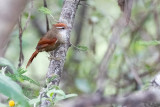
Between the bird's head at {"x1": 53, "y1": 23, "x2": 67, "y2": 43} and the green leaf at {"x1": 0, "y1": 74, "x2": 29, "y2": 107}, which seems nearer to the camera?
the green leaf at {"x1": 0, "y1": 74, "x2": 29, "y2": 107}

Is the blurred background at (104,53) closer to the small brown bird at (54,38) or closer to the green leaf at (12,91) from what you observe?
the small brown bird at (54,38)

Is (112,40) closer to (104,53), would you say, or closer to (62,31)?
(62,31)

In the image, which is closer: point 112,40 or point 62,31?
point 112,40

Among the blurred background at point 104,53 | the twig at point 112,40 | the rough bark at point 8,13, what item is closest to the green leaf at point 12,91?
the twig at point 112,40

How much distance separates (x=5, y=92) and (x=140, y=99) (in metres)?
0.66

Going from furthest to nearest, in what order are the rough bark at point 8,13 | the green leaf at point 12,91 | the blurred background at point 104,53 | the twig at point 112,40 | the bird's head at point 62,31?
the blurred background at point 104,53 → the bird's head at point 62,31 → the twig at point 112,40 → the green leaf at point 12,91 → the rough bark at point 8,13

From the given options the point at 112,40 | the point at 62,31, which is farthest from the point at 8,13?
the point at 62,31

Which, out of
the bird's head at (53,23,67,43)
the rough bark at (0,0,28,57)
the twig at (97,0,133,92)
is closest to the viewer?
the rough bark at (0,0,28,57)

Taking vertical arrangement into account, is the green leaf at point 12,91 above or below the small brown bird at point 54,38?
below

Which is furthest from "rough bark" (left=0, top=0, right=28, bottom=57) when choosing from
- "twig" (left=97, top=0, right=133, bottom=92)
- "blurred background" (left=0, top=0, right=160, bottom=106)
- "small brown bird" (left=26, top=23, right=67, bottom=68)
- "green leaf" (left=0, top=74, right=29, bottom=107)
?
"blurred background" (left=0, top=0, right=160, bottom=106)

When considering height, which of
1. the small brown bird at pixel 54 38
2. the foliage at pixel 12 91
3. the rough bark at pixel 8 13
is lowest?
the foliage at pixel 12 91

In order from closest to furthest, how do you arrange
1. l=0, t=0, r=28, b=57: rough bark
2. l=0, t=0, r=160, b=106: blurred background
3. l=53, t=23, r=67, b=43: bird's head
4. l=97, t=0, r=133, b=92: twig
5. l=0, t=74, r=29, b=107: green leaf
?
1. l=0, t=0, r=28, b=57: rough bark
2. l=0, t=74, r=29, b=107: green leaf
3. l=97, t=0, r=133, b=92: twig
4. l=53, t=23, r=67, b=43: bird's head
5. l=0, t=0, r=160, b=106: blurred background

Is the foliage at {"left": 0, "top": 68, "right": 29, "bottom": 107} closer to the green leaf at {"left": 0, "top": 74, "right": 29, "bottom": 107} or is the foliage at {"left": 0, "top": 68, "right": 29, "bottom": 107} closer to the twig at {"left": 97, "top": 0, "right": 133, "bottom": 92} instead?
the green leaf at {"left": 0, "top": 74, "right": 29, "bottom": 107}

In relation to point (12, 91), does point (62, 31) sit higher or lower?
higher
